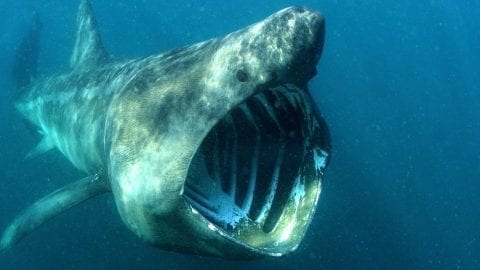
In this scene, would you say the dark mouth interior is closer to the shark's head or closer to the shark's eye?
the shark's head

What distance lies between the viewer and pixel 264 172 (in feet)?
13.7

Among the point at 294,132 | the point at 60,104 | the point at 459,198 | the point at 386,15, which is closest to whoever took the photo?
the point at 294,132

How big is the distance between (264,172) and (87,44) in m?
4.83

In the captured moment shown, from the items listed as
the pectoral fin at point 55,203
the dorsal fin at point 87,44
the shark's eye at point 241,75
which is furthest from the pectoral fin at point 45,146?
the shark's eye at point 241,75

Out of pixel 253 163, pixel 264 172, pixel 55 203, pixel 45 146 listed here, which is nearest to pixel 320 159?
pixel 264 172

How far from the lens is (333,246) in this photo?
39.8 feet

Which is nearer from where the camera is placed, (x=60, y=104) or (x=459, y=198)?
(x=60, y=104)

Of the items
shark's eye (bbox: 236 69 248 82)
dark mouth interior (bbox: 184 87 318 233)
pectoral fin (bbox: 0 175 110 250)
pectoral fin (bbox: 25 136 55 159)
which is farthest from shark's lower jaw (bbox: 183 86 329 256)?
pectoral fin (bbox: 25 136 55 159)

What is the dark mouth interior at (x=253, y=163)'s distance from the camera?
147 inches

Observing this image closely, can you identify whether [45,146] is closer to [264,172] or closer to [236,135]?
[236,135]

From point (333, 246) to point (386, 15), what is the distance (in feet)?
138

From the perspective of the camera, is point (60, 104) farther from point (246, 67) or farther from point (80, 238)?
point (80, 238)

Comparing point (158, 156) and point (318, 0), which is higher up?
point (158, 156)

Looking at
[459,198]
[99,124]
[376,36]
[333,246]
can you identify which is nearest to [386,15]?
[376,36]
